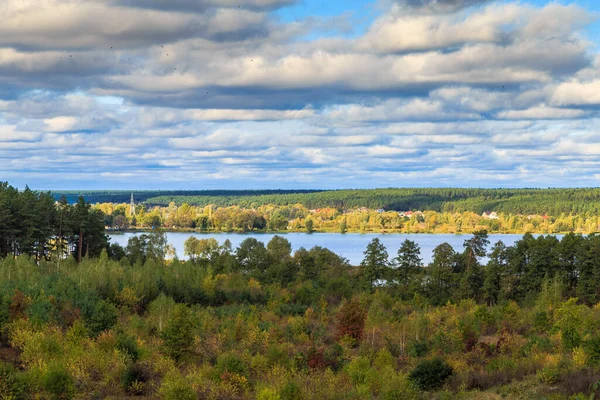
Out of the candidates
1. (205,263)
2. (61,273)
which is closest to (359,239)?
(205,263)

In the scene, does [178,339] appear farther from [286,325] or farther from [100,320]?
[286,325]

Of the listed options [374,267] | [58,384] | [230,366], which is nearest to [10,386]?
[58,384]

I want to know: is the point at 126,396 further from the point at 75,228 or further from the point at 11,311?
the point at 75,228

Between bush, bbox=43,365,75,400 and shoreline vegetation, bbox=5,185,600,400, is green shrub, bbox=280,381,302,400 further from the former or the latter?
bush, bbox=43,365,75,400

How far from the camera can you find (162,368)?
27.8 metres

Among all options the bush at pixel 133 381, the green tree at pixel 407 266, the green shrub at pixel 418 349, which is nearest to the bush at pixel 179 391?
the bush at pixel 133 381

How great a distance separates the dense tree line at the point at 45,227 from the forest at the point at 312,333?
28.8ft

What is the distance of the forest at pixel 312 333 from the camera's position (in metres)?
25.0

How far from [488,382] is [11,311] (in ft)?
83.8

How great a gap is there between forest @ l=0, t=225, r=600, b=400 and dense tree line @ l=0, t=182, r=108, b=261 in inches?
345

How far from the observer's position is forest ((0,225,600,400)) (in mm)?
25016

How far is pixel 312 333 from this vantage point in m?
39.8

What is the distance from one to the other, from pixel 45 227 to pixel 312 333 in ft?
131

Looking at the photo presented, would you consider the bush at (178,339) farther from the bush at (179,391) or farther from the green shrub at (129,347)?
the bush at (179,391)
